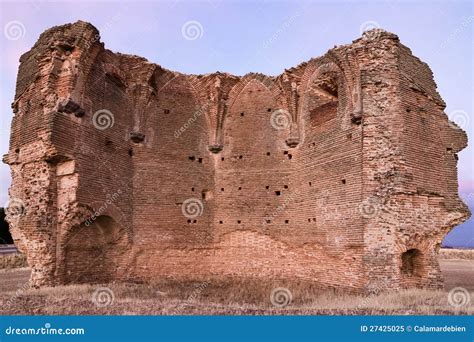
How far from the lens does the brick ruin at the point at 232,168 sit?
11.5 m

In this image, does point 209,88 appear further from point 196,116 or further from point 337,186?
point 337,186

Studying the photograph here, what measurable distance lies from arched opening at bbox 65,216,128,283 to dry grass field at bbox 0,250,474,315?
675 millimetres

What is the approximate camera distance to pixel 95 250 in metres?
12.7

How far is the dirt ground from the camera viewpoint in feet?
27.0

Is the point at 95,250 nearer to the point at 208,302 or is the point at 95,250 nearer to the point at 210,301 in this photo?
the point at 210,301

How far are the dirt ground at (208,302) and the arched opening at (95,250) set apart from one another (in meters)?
0.71

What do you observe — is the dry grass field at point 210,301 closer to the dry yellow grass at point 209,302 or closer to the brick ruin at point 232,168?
the dry yellow grass at point 209,302

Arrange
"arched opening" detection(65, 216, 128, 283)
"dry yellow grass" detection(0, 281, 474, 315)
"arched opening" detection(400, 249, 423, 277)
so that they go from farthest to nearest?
"arched opening" detection(65, 216, 128, 283)
"arched opening" detection(400, 249, 423, 277)
"dry yellow grass" detection(0, 281, 474, 315)

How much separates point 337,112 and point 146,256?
24.3ft

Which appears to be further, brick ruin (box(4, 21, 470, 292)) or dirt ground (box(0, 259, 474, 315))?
brick ruin (box(4, 21, 470, 292))

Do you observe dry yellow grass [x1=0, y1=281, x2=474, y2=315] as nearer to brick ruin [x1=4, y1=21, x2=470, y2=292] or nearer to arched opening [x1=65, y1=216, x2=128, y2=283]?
arched opening [x1=65, y1=216, x2=128, y2=283]

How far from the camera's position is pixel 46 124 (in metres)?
11.6

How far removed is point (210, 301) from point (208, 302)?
467 mm

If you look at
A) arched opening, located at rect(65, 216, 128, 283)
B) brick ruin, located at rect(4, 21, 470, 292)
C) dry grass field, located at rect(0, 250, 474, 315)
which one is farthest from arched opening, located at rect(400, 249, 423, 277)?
arched opening, located at rect(65, 216, 128, 283)
